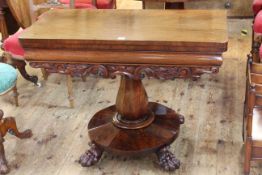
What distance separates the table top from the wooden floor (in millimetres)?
794

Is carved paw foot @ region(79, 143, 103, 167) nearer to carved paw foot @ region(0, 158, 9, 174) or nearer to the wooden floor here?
the wooden floor

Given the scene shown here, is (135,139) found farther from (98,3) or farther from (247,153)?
(98,3)

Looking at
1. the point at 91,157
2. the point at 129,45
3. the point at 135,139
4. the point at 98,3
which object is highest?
the point at 129,45

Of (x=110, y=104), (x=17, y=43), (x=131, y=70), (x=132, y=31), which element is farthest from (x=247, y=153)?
(x=17, y=43)

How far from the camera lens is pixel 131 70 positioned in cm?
168

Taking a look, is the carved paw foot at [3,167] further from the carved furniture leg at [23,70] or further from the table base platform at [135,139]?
the carved furniture leg at [23,70]

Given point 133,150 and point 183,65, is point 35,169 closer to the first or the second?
point 133,150

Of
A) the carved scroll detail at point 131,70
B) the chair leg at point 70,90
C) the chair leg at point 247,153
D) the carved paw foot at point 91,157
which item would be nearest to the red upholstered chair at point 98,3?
the chair leg at point 70,90

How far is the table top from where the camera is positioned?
1592 millimetres

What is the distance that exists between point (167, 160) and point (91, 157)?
42 centimetres

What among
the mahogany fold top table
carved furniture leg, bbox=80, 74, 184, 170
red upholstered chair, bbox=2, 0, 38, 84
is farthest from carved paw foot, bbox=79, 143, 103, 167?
red upholstered chair, bbox=2, 0, 38, 84

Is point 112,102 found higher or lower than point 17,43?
lower

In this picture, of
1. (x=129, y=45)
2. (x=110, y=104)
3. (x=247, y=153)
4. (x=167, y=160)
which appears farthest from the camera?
(x=110, y=104)

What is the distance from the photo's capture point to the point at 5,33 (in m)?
2.97
